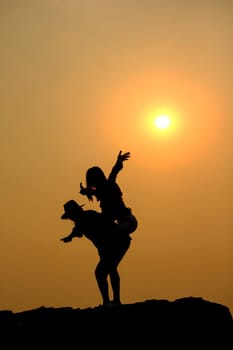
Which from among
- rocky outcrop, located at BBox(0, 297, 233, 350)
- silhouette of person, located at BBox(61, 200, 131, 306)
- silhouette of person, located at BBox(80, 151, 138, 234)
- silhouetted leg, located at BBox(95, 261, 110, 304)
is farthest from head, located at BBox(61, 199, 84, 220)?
rocky outcrop, located at BBox(0, 297, 233, 350)

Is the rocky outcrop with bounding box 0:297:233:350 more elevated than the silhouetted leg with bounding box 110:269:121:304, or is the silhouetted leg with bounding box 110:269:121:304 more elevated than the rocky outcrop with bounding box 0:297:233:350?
the silhouetted leg with bounding box 110:269:121:304

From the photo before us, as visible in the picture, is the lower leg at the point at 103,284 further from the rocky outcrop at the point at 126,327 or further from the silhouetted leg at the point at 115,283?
the rocky outcrop at the point at 126,327

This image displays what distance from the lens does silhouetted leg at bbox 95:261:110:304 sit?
12805 millimetres

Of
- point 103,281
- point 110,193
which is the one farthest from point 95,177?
point 103,281

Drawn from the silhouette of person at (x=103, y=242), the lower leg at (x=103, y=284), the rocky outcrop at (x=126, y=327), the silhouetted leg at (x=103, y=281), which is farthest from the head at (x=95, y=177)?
the rocky outcrop at (x=126, y=327)

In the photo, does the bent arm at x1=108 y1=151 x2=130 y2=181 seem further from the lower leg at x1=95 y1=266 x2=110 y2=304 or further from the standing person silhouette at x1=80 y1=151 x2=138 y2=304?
the lower leg at x1=95 y1=266 x2=110 y2=304

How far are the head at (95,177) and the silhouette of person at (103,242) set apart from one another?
64 centimetres

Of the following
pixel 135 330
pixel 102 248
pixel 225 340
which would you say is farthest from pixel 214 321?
pixel 102 248

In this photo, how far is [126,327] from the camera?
1121cm

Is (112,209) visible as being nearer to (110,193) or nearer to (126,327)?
(110,193)

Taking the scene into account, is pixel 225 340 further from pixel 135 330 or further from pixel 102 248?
pixel 102 248

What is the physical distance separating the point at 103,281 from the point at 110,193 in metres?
2.06

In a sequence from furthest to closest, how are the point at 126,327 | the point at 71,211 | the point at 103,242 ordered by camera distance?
1. the point at 103,242
2. the point at 71,211
3. the point at 126,327

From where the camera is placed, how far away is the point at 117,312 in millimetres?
11688
